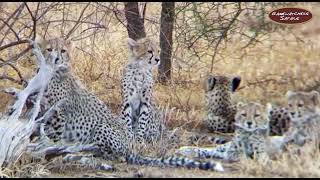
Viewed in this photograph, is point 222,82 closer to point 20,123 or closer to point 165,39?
point 165,39

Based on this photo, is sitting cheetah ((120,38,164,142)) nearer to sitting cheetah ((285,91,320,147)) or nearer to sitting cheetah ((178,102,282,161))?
sitting cheetah ((178,102,282,161))

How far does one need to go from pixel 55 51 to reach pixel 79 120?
0.66m

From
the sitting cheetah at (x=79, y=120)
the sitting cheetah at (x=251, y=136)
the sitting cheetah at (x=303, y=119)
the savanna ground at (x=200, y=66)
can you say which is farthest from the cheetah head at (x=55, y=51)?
the sitting cheetah at (x=303, y=119)

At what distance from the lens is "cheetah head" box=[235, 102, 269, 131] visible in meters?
6.75

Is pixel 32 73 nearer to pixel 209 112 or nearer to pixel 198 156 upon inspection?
pixel 209 112

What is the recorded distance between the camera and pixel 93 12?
9078 millimetres

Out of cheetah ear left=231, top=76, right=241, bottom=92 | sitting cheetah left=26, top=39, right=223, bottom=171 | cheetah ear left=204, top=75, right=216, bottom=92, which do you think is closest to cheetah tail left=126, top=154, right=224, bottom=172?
sitting cheetah left=26, top=39, right=223, bottom=171

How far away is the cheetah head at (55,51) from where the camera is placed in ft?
24.5

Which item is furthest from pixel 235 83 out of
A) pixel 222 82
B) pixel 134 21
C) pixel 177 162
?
pixel 177 162

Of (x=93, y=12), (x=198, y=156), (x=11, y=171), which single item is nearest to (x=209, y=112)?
(x=198, y=156)

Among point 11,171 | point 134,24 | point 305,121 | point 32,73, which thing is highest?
point 134,24

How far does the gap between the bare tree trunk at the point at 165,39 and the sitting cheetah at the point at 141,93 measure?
1.42m

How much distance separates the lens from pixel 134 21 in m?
9.46

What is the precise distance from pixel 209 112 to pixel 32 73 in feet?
6.94
